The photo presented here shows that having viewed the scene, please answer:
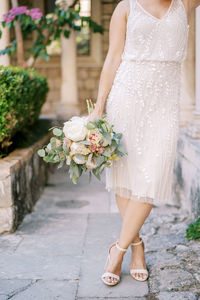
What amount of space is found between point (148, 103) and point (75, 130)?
1.46ft

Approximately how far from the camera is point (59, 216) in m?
4.02

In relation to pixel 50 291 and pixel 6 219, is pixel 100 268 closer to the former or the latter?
pixel 50 291

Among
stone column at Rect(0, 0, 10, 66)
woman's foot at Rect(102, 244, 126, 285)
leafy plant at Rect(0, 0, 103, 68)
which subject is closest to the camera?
woman's foot at Rect(102, 244, 126, 285)

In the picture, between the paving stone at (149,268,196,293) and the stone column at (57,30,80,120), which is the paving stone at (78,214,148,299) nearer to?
the paving stone at (149,268,196,293)

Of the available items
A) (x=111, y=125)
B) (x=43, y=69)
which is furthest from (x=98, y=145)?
(x=43, y=69)

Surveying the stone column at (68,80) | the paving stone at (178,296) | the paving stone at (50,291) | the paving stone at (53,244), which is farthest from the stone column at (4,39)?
the paving stone at (178,296)

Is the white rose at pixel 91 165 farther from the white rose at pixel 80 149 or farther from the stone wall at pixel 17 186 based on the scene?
the stone wall at pixel 17 186

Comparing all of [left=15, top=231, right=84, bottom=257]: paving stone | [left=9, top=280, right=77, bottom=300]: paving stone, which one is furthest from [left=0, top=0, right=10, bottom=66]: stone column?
[left=9, top=280, right=77, bottom=300]: paving stone

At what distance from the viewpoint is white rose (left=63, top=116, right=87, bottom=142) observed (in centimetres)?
230

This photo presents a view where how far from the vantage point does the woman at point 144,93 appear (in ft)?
7.73

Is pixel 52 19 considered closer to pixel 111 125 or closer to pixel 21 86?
pixel 21 86

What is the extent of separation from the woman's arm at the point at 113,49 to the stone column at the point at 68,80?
5157 mm

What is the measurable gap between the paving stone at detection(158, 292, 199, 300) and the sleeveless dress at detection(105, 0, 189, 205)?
1.68 ft

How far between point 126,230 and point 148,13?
1192mm
